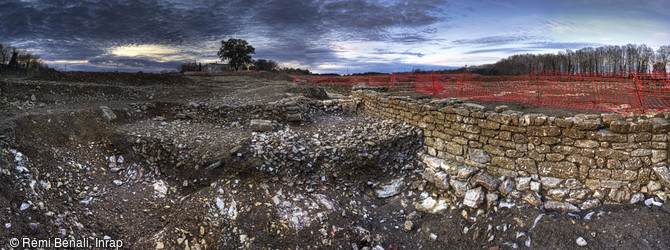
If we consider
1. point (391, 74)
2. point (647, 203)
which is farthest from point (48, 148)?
point (391, 74)

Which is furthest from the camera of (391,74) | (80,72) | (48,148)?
(391,74)

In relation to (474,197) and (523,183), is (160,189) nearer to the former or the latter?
(474,197)

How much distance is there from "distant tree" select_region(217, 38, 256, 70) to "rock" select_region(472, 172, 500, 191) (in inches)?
1192

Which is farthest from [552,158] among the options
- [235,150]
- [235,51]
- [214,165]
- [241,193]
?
[235,51]

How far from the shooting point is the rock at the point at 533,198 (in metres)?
4.63

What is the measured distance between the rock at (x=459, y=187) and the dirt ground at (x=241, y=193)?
270mm

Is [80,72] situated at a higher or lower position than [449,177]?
higher

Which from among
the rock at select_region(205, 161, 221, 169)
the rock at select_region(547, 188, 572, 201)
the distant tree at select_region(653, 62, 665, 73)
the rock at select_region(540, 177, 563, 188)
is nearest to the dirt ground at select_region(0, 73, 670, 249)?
the rock at select_region(205, 161, 221, 169)

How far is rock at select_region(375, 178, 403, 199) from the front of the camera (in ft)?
18.5

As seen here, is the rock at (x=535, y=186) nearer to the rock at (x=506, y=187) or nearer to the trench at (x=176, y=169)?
the rock at (x=506, y=187)

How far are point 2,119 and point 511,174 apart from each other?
9.29m

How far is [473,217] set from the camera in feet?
16.0

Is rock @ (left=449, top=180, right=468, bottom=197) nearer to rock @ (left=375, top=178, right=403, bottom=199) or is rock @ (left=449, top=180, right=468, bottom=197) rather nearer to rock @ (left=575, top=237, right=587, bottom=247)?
rock @ (left=375, top=178, right=403, bottom=199)

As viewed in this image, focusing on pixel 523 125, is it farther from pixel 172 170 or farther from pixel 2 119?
pixel 2 119
